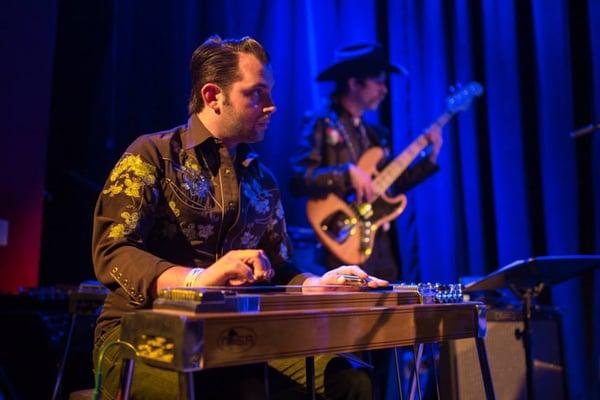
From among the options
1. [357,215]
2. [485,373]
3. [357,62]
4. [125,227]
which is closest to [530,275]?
[485,373]

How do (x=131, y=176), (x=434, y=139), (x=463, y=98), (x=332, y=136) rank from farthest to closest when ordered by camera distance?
(x=463, y=98) → (x=434, y=139) → (x=332, y=136) → (x=131, y=176)

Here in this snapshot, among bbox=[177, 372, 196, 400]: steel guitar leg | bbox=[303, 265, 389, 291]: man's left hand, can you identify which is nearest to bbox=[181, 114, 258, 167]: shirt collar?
bbox=[303, 265, 389, 291]: man's left hand

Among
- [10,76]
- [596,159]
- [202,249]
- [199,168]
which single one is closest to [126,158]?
[199,168]

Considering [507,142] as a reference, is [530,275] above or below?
below

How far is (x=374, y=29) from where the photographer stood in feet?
13.9

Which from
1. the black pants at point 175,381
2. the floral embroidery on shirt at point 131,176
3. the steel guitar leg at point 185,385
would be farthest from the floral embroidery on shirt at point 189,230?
the steel guitar leg at point 185,385

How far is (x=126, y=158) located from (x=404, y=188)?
234 centimetres

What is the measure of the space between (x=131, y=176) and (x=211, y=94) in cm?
47

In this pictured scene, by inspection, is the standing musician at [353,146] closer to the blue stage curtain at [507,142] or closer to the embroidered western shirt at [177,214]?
the blue stage curtain at [507,142]

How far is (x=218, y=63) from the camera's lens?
1.79 meters

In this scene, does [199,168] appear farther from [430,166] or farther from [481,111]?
[481,111]

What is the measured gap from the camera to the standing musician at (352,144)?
3.32 meters

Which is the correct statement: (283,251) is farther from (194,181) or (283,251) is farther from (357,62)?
(357,62)

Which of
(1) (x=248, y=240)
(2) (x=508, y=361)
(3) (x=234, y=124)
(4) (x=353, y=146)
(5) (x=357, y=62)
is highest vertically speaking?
(5) (x=357, y=62)
